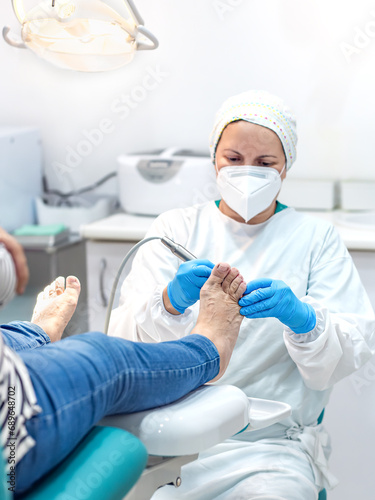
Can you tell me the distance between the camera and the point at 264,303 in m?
1.35

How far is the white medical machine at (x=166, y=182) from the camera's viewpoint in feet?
7.91

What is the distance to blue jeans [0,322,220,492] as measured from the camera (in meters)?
0.86

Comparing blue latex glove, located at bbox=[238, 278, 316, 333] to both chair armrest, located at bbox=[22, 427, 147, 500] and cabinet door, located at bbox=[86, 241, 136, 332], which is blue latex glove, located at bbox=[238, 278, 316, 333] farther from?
cabinet door, located at bbox=[86, 241, 136, 332]

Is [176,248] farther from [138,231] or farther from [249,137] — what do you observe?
[138,231]

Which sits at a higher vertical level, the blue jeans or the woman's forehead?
the woman's forehead

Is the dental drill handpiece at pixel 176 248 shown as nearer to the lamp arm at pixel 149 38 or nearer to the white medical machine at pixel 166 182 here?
the lamp arm at pixel 149 38

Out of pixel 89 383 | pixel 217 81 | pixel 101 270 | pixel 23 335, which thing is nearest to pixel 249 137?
pixel 23 335

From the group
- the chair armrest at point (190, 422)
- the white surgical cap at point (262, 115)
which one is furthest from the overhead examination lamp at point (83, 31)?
the chair armrest at point (190, 422)

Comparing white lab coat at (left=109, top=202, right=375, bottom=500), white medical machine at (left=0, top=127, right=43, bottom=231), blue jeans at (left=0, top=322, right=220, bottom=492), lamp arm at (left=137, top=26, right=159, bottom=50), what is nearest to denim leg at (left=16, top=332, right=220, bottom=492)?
blue jeans at (left=0, top=322, right=220, bottom=492)

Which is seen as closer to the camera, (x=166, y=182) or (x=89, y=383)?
(x=89, y=383)

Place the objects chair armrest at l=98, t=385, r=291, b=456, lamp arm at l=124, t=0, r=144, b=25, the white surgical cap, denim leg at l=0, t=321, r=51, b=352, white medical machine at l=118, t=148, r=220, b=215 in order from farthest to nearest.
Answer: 1. white medical machine at l=118, t=148, r=220, b=215
2. the white surgical cap
3. lamp arm at l=124, t=0, r=144, b=25
4. denim leg at l=0, t=321, r=51, b=352
5. chair armrest at l=98, t=385, r=291, b=456

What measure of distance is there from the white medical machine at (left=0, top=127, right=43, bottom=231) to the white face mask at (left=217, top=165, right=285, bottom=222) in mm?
1268

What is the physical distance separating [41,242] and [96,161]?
1.73ft

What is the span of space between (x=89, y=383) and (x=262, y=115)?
0.88 metres
